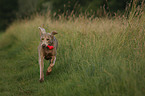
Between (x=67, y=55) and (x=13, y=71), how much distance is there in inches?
80.8

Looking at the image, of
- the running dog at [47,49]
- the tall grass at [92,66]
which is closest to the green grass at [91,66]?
the tall grass at [92,66]

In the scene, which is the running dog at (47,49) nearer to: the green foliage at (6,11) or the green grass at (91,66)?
the green grass at (91,66)

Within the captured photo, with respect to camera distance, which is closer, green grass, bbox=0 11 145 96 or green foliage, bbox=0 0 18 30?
green grass, bbox=0 11 145 96

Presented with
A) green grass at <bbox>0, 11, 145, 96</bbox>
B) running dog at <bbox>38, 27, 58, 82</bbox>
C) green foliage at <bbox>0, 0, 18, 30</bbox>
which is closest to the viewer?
green grass at <bbox>0, 11, 145, 96</bbox>

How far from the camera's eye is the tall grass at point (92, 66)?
3.72 metres

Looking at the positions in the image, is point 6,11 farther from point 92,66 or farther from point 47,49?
point 92,66

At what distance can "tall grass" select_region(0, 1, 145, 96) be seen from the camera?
3.72 meters

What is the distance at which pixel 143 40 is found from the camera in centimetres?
502

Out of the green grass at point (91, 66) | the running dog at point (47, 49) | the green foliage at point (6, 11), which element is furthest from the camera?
the green foliage at point (6, 11)

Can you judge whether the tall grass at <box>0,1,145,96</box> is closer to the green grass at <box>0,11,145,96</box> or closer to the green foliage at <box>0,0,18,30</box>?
the green grass at <box>0,11,145,96</box>

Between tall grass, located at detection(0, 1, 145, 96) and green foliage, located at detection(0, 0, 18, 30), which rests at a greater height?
green foliage, located at detection(0, 0, 18, 30)

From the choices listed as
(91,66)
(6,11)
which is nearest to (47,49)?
(91,66)

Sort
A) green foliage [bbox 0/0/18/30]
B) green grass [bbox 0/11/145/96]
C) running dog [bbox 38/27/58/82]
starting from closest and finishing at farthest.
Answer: green grass [bbox 0/11/145/96], running dog [bbox 38/27/58/82], green foliage [bbox 0/0/18/30]

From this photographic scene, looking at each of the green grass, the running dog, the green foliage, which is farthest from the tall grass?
the green foliage
